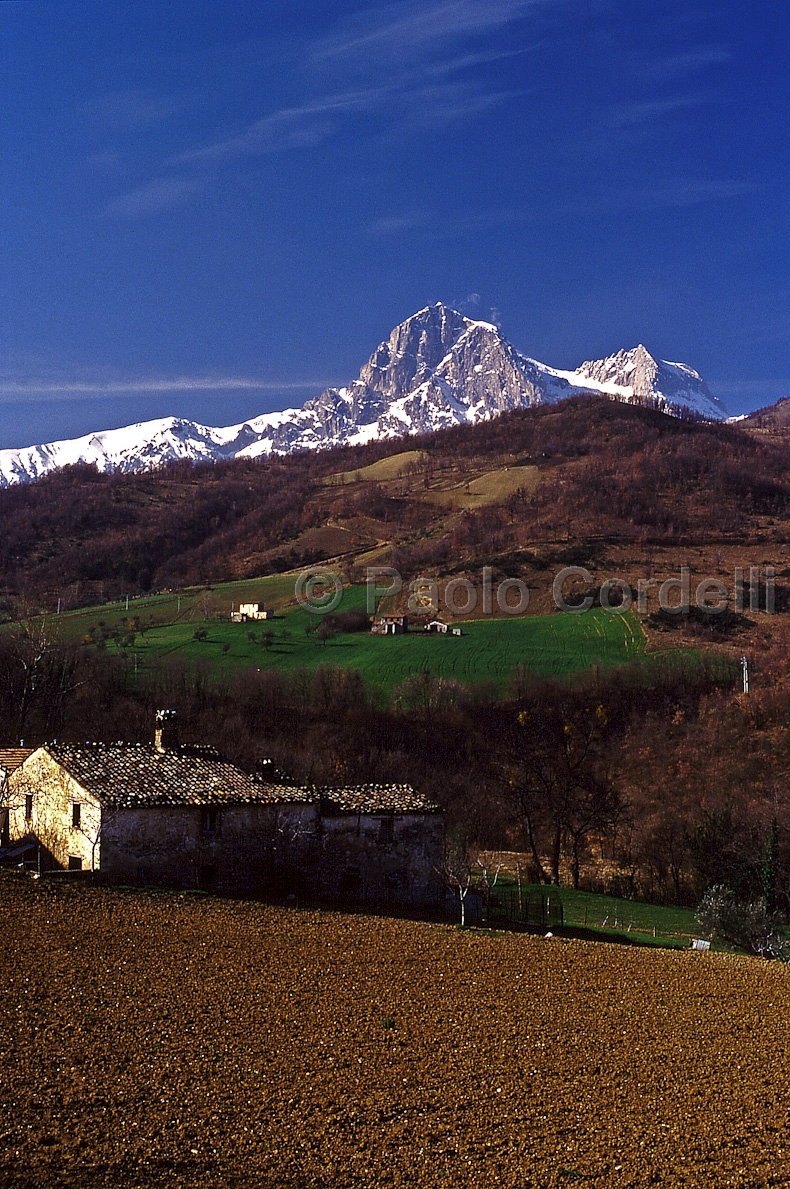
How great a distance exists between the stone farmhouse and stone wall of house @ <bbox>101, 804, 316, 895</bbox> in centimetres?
3

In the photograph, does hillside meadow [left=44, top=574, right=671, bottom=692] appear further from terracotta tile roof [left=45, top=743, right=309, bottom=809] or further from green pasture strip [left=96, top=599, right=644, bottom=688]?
terracotta tile roof [left=45, top=743, right=309, bottom=809]

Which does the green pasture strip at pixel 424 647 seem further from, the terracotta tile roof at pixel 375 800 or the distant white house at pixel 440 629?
the terracotta tile roof at pixel 375 800

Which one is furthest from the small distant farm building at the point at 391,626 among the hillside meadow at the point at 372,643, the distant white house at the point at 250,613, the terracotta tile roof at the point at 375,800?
the terracotta tile roof at the point at 375,800

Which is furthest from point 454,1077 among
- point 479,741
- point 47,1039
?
point 479,741

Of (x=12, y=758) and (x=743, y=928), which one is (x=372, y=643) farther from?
Answer: (x=743, y=928)

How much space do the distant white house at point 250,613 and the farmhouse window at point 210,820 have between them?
77.5 m

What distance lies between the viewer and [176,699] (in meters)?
Answer: 78.4

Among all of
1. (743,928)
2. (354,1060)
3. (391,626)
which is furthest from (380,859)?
(391,626)

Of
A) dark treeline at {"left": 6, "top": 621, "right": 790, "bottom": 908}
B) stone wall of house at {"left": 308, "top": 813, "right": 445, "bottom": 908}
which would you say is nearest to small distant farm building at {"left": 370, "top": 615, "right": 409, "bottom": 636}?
dark treeline at {"left": 6, "top": 621, "right": 790, "bottom": 908}

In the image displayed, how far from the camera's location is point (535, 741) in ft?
260

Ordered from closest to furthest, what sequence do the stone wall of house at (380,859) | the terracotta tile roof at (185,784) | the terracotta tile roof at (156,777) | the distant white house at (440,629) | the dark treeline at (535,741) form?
the terracotta tile roof at (156,777), the terracotta tile roof at (185,784), the stone wall of house at (380,859), the dark treeline at (535,741), the distant white house at (440,629)

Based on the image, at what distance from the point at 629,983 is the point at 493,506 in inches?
5674

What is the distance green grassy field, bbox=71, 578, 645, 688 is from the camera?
89.3 metres

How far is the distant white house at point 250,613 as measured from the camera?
360 ft
